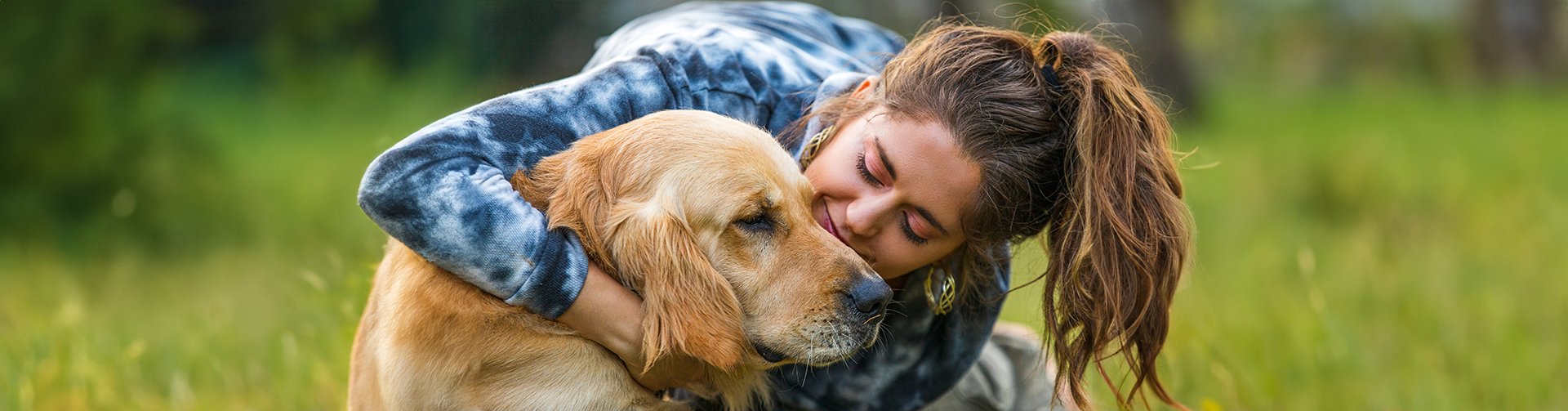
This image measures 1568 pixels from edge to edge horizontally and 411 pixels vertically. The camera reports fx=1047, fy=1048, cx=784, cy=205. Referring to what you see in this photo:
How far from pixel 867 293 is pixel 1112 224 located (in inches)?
23.9

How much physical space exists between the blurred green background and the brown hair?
2.27 feet

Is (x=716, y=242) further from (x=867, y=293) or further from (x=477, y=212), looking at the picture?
(x=477, y=212)

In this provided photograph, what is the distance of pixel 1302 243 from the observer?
5.31 metres

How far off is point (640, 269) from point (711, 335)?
0.21m

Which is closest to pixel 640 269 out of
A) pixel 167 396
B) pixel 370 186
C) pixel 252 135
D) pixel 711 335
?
pixel 711 335

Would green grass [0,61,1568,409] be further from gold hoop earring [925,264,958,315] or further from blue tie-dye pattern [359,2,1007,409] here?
blue tie-dye pattern [359,2,1007,409]

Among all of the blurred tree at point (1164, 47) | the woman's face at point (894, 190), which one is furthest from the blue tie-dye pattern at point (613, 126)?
the blurred tree at point (1164, 47)

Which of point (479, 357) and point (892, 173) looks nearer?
point (479, 357)

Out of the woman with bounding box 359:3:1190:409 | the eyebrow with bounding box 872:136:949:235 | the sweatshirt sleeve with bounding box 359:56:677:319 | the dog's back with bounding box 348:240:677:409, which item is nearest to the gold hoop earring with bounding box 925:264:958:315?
the woman with bounding box 359:3:1190:409

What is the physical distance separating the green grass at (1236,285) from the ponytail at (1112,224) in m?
0.28

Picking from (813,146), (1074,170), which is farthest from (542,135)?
(1074,170)

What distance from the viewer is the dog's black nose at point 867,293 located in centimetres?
216

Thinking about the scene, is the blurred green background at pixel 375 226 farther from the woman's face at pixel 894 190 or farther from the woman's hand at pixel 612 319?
the woman's hand at pixel 612 319

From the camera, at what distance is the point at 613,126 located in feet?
8.16
